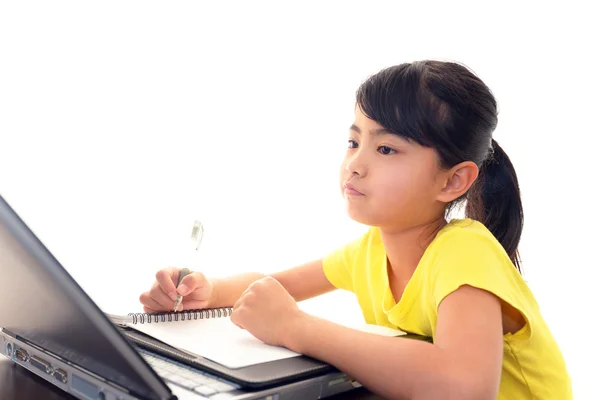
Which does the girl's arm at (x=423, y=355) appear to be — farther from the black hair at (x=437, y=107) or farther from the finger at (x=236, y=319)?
the black hair at (x=437, y=107)

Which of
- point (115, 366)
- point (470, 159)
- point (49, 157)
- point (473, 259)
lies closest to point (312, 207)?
point (49, 157)

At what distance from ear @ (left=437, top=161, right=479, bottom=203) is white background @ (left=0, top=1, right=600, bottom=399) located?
69 cm

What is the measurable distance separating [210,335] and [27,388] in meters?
0.22

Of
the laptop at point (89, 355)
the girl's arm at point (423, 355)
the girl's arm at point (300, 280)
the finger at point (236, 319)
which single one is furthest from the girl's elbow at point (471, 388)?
the girl's arm at point (300, 280)

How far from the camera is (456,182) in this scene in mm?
984

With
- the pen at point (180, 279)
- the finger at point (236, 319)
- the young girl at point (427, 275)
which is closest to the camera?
the young girl at point (427, 275)

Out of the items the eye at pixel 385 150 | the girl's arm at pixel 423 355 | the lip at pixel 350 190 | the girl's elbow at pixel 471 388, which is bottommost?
the girl's elbow at pixel 471 388

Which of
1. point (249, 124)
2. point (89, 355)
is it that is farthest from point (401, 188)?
point (249, 124)

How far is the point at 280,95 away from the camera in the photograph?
1814mm

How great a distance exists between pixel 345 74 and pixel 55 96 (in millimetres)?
757

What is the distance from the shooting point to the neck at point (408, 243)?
40.1 inches

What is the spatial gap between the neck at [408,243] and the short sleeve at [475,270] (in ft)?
→ 0.35

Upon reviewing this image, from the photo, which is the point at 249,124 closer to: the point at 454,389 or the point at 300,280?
the point at 300,280

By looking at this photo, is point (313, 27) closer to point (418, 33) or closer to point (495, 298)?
point (418, 33)
